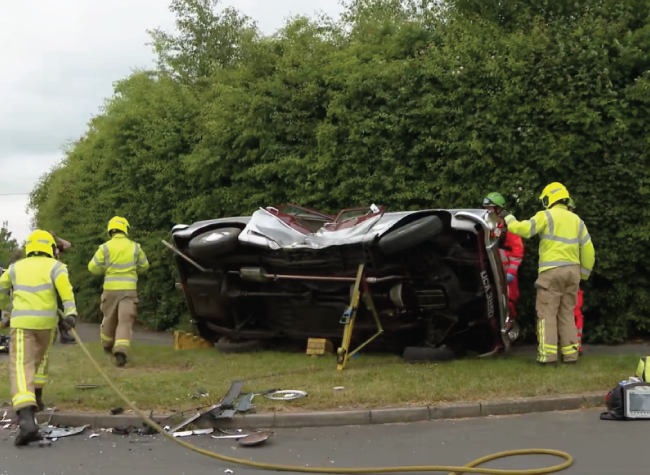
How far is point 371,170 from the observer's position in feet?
32.6

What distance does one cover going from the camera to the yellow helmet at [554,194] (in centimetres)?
806

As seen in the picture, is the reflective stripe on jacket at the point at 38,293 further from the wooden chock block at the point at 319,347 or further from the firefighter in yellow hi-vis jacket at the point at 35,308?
the wooden chock block at the point at 319,347

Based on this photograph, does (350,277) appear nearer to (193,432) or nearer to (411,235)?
(411,235)

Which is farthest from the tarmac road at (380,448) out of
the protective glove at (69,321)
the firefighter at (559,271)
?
the firefighter at (559,271)

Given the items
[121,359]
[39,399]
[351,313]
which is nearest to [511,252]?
[351,313]

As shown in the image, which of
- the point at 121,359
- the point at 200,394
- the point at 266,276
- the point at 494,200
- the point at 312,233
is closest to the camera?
the point at 200,394

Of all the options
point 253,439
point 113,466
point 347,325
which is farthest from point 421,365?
point 113,466

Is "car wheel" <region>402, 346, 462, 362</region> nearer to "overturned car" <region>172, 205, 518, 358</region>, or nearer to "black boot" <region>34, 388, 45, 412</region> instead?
"overturned car" <region>172, 205, 518, 358</region>

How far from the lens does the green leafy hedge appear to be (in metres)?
8.81

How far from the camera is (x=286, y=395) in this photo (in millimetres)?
6605

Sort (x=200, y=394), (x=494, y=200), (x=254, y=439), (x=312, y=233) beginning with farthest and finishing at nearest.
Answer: (x=312, y=233) → (x=494, y=200) → (x=200, y=394) → (x=254, y=439)

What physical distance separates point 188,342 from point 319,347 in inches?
89.8

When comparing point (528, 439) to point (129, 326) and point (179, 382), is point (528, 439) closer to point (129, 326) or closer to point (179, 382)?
point (179, 382)

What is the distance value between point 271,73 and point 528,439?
815 cm
